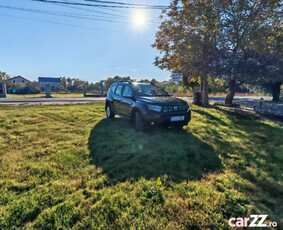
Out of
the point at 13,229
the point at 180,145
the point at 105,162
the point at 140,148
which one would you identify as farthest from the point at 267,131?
the point at 13,229

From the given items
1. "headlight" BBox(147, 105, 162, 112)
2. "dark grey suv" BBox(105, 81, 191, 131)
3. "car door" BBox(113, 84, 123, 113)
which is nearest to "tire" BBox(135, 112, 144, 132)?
"dark grey suv" BBox(105, 81, 191, 131)

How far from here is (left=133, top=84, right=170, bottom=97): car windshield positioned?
5.41 metres

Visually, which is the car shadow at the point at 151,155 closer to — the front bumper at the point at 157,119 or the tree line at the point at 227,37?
the front bumper at the point at 157,119

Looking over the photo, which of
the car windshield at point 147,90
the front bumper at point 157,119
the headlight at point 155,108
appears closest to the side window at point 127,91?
the car windshield at point 147,90

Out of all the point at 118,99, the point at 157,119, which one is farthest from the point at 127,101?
the point at 157,119

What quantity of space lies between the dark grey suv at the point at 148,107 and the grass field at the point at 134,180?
490 millimetres

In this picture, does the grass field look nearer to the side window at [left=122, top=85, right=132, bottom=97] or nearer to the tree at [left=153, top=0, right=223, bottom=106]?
the side window at [left=122, top=85, right=132, bottom=97]

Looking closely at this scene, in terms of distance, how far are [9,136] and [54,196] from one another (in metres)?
3.40

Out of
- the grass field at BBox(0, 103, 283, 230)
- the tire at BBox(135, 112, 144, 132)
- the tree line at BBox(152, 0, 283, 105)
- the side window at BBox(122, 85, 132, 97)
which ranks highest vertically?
the tree line at BBox(152, 0, 283, 105)

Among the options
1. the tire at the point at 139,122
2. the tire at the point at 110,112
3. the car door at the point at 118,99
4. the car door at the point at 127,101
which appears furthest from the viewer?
the tire at the point at 110,112

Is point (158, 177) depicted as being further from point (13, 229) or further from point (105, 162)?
point (13, 229)

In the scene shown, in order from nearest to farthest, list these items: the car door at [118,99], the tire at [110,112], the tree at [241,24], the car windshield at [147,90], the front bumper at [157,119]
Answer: the front bumper at [157,119], the car windshield at [147,90], the car door at [118,99], the tire at [110,112], the tree at [241,24]

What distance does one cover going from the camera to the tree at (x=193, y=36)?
30.2 feet

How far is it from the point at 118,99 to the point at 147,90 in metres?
1.22
